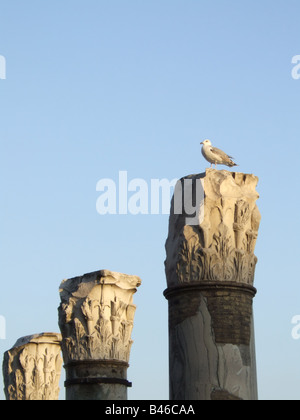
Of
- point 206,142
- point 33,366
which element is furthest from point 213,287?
point 33,366

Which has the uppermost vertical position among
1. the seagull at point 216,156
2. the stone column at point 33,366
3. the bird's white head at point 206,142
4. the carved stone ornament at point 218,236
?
the bird's white head at point 206,142

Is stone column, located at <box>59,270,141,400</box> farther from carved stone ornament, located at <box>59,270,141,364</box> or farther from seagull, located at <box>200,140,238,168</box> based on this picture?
seagull, located at <box>200,140,238,168</box>

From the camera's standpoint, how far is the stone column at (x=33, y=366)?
949 inches

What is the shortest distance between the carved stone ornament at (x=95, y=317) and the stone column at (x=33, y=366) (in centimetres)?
447

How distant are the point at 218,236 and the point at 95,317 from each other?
7786 millimetres

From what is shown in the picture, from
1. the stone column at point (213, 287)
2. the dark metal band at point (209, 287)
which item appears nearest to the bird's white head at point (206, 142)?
the stone column at point (213, 287)

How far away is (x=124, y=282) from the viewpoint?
66.2 ft

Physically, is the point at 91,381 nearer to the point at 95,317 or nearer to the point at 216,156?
the point at 95,317

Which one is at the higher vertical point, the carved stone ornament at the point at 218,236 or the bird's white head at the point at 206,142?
the bird's white head at the point at 206,142

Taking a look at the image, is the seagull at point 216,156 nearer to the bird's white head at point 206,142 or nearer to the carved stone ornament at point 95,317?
the bird's white head at point 206,142

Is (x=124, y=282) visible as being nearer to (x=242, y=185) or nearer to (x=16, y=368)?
(x=16, y=368)

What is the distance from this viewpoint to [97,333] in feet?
64.1
